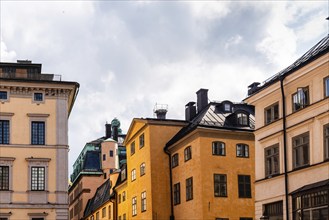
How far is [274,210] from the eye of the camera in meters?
36.1

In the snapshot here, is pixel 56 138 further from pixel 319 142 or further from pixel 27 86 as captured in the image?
pixel 319 142

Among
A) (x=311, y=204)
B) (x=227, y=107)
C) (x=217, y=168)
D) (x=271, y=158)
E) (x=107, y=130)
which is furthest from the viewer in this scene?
Result: (x=107, y=130)

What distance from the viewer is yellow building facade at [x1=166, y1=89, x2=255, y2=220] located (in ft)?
163

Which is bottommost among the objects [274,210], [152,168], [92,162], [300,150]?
[274,210]

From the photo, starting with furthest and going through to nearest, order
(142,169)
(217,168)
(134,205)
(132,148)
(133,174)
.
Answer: (132,148) → (133,174) → (134,205) → (142,169) → (217,168)

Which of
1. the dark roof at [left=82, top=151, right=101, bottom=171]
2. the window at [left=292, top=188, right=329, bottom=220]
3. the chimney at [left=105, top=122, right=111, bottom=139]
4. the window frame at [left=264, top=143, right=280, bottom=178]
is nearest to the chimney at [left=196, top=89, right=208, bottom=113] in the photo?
the window frame at [left=264, top=143, right=280, bottom=178]

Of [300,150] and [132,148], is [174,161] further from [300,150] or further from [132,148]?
[300,150]

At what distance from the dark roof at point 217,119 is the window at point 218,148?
51.0 inches

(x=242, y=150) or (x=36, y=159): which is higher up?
(x=242, y=150)

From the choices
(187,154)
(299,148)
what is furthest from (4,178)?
(299,148)

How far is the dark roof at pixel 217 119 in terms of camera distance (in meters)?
51.9

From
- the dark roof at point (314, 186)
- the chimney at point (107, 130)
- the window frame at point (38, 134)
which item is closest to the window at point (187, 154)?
the window frame at point (38, 134)

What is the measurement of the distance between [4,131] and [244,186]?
18.9m

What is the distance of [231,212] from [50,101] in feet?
54.3
